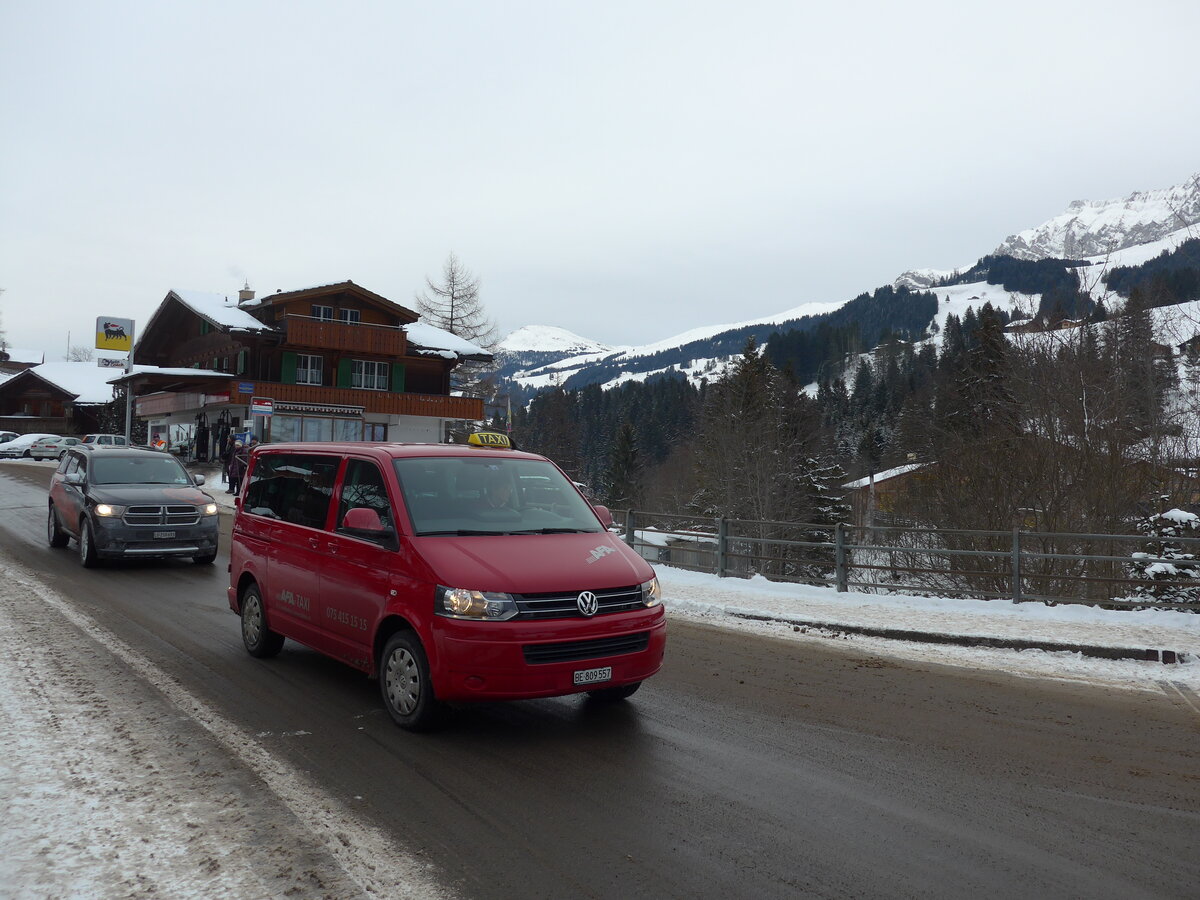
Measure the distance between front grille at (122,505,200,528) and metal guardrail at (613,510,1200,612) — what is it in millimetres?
7445

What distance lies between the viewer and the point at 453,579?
18.1 ft

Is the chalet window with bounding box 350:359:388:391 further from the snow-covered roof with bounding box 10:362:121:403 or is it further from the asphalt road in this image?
the asphalt road

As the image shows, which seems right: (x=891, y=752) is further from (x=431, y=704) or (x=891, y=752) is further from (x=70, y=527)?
(x=70, y=527)

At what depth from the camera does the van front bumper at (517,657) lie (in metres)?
5.41

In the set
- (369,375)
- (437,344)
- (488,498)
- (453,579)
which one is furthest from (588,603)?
(437,344)

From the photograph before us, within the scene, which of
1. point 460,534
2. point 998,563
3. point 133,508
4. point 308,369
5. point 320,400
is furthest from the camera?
point 308,369

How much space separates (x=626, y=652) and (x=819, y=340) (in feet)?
506

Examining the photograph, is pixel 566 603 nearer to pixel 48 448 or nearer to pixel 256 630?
pixel 256 630

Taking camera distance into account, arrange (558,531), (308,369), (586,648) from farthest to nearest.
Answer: (308,369) → (558,531) → (586,648)

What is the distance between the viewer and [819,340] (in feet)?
506

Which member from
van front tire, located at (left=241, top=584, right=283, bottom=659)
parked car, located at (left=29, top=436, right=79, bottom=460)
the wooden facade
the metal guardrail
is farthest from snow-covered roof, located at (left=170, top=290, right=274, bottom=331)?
van front tire, located at (left=241, top=584, right=283, bottom=659)

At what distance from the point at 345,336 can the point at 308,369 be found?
3.52m

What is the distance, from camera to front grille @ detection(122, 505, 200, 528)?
43.0 ft

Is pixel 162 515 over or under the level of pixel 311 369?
under
